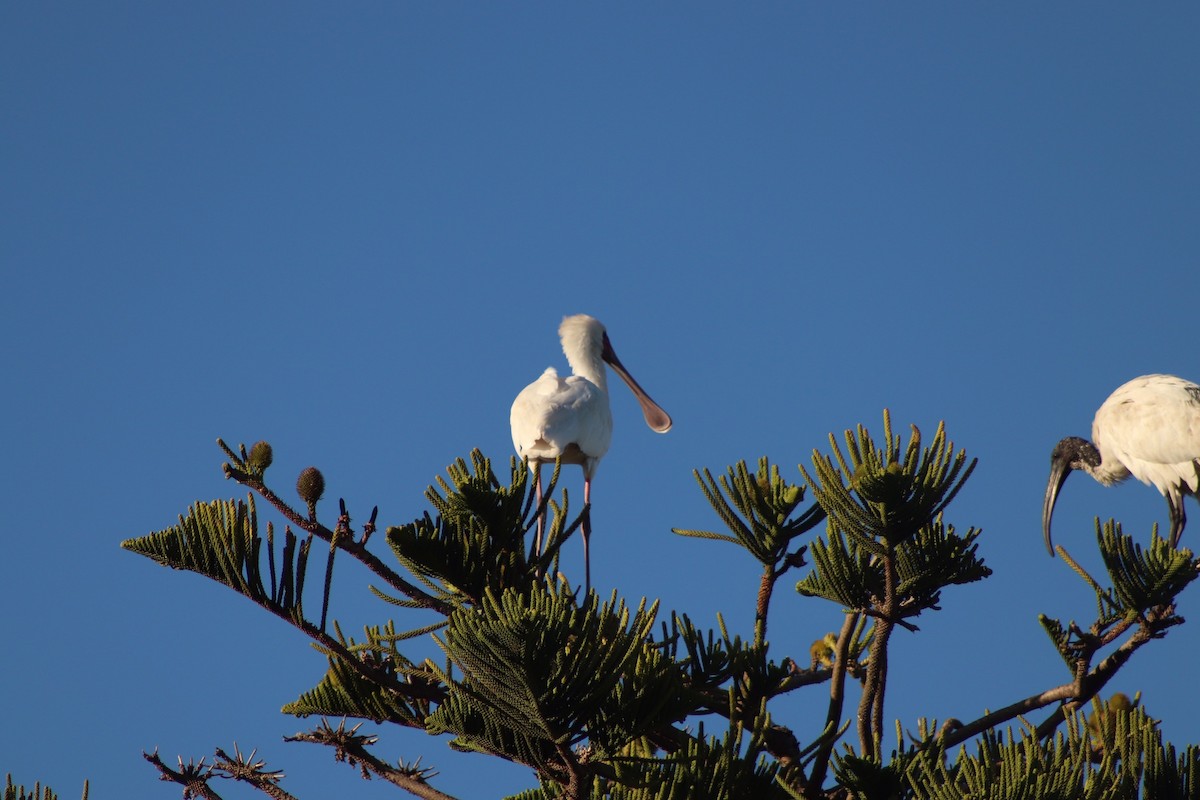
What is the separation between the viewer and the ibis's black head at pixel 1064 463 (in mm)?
12914

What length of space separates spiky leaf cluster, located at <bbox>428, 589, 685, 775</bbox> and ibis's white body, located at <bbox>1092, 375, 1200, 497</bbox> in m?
7.83

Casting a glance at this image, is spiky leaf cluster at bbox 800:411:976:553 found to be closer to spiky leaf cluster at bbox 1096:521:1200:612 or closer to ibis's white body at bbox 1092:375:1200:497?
spiky leaf cluster at bbox 1096:521:1200:612

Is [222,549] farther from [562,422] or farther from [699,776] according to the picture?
[562,422]

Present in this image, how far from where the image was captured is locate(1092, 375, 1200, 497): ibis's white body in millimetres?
11062

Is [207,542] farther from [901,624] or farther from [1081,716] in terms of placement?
[1081,716]

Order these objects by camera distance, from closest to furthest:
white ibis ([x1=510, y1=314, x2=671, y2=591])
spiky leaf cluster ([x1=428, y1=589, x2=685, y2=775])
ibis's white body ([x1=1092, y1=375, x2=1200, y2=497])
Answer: spiky leaf cluster ([x1=428, y1=589, x2=685, y2=775]) < white ibis ([x1=510, y1=314, x2=671, y2=591]) < ibis's white body ([x1=1092, y1=375, x2=1200, y2=497])

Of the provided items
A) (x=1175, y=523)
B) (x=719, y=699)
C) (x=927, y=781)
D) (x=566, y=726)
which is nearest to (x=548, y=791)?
(x=719, y=699)

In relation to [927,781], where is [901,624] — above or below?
above

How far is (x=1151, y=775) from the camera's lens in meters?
4.70

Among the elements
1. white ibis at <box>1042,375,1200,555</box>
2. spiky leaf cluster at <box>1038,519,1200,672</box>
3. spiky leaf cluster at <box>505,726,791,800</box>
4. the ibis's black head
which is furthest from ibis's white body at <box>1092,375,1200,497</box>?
spiky leaf cluster at <box>505,726,791,800</box>

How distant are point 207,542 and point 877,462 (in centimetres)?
208

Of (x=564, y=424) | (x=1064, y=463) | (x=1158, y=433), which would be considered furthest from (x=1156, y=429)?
(x=564, y=424)

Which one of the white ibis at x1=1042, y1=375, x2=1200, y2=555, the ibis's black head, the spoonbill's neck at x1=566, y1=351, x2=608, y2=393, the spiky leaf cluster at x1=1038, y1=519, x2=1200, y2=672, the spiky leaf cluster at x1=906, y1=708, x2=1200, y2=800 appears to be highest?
the spoonbill's neck at x1=566, y1=351, x2=608, y2=393

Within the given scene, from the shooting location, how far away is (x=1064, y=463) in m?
13.3
